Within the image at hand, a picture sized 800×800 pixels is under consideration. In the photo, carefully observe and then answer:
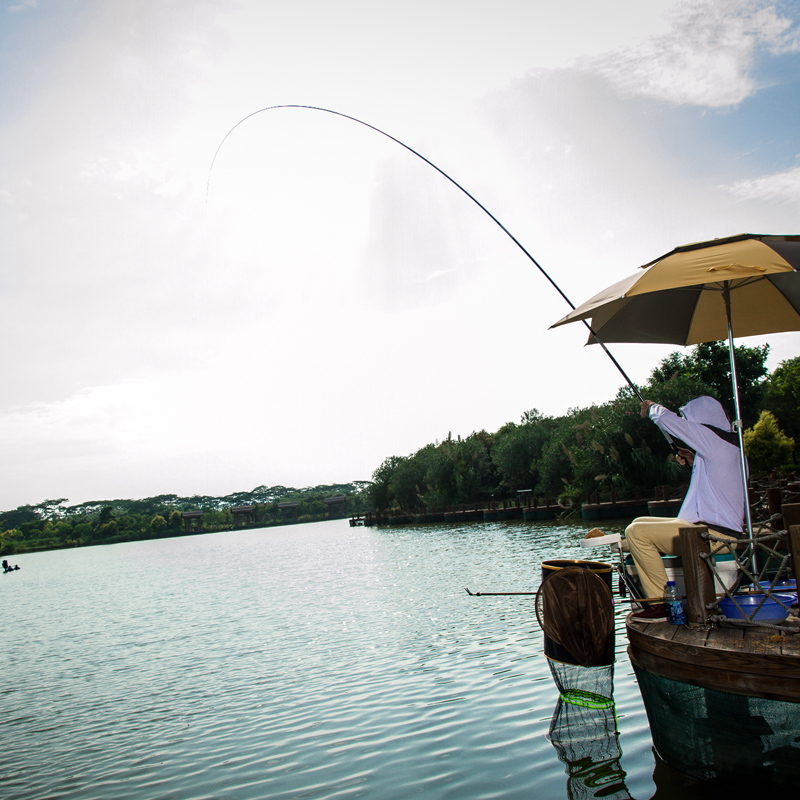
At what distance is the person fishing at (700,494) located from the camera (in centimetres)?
475

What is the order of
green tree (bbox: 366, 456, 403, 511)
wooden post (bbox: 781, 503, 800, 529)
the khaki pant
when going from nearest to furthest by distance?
wooden post (bbox: 781, 503, 800, 529) → the khaki pant → green tree (bbox: 366, 456, 403, 511)

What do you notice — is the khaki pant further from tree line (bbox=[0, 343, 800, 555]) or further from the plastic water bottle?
tree line (bbox=[0, 343, 800, 555])

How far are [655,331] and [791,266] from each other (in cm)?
216

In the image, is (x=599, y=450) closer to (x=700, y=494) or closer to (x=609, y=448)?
(x=609, y=448)

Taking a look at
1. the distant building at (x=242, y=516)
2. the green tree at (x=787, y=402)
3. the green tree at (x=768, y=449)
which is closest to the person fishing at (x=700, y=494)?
the green tree at (x=768, y=449)

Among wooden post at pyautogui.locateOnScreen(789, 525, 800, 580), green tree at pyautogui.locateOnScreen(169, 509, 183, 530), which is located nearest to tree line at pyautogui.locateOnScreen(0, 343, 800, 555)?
green tree at pyautogui.locateOnScreen(169, 509, 183, 530)

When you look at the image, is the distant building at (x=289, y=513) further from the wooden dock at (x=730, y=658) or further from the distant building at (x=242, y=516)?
the wooden dock at (x=730, y=658)

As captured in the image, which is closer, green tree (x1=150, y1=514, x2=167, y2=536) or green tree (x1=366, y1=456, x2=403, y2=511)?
green tree (x1=366, y1=456, x2=403, y2=511)

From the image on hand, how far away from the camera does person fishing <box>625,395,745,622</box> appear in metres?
4.75

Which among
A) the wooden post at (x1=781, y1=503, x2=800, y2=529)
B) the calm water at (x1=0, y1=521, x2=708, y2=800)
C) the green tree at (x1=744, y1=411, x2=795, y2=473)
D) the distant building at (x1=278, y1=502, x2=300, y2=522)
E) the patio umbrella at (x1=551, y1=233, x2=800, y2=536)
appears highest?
the patio umbrella at (x1=551, y1=233, x2=800, y2=536)

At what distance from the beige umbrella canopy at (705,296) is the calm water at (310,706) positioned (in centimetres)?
318

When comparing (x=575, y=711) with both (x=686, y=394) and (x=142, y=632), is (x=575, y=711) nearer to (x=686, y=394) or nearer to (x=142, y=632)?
(x=142, y=632)

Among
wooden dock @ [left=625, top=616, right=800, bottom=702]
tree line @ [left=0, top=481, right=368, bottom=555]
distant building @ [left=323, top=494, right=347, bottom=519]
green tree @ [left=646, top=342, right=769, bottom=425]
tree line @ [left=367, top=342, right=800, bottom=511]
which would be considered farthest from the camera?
distant building @ [left=323, top=494, right=347, bottom=519]

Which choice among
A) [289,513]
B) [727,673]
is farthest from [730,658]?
[289,513]
